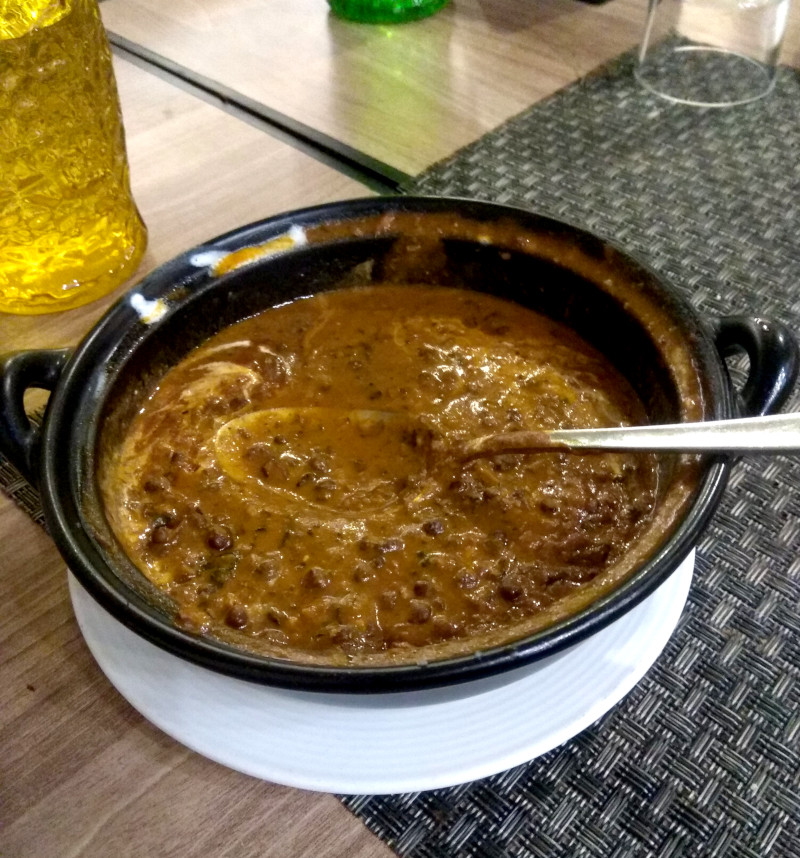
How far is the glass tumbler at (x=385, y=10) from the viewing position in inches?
71.7

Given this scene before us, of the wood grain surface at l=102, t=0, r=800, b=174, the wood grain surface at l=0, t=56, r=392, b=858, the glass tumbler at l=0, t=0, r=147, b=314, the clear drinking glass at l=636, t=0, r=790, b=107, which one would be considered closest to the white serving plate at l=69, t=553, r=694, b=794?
the wood grain surface at l=0, t=56, r=392, b=858

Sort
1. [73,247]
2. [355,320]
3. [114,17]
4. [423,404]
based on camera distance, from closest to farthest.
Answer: [423,404]
[355,320]
[73,247]
[114,17]

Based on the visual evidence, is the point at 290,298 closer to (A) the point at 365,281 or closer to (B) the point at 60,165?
(A) the point at 365,281

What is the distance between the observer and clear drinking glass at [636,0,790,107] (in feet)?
5.27

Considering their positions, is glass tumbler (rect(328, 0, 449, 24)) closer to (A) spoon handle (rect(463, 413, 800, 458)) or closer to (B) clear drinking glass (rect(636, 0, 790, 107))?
(B) clear drinking glass (rect(636, 0, 790, 107))

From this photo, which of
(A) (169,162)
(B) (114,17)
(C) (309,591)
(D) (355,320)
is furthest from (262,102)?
(C) (309,591)

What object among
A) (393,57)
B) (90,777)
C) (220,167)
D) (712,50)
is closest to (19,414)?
(90,777)

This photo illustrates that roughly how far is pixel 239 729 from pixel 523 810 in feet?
0.78

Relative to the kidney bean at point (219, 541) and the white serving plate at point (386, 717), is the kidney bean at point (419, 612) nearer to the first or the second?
the white serving plate at point (386, 717)

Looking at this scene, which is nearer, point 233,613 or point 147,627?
point 147,627

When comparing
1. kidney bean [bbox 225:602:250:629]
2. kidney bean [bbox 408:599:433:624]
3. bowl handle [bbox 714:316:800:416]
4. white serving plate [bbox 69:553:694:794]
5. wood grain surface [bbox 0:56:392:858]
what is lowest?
wood grain surface [bbox 0:56:392:858]

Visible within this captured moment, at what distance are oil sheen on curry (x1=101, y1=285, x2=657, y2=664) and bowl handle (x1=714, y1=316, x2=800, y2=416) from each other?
125 millimetres

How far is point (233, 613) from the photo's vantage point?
0.73 meters

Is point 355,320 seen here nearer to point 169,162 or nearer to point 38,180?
point 38,180
